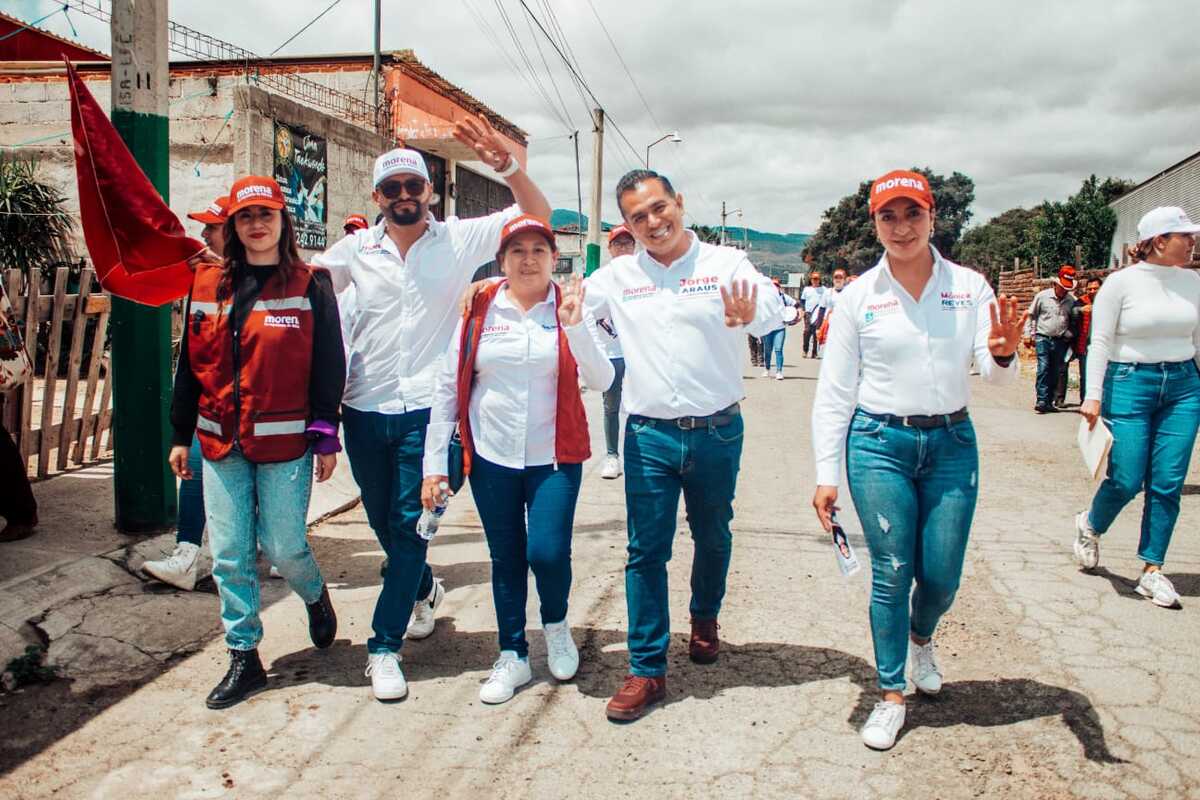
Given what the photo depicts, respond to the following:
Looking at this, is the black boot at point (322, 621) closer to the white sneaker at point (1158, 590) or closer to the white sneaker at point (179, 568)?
the white sneaker at point (179, 568)

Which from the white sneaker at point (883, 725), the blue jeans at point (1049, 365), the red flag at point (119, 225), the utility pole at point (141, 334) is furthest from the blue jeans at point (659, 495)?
the blue jeans at point (1049, 365)

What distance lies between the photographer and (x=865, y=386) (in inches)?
140

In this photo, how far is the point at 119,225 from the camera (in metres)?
4.88

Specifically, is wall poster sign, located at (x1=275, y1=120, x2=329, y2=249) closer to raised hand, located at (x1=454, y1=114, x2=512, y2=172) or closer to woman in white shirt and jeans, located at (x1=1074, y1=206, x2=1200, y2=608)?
raised hand, located at (x1=454, y1=114, x2=512, y2=172)

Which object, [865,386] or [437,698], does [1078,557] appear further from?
[437,698]

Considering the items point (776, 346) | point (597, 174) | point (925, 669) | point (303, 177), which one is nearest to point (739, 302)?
point (925, 669)

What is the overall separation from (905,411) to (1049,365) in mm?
10692

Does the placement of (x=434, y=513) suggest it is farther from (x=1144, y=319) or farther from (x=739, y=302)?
A: (x=1144, y=319)

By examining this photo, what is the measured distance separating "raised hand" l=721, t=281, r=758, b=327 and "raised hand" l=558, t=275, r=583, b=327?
0.55 metres

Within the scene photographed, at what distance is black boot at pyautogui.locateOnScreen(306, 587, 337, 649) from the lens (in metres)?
4.18

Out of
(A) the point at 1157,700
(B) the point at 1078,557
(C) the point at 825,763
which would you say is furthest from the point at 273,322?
(B) the point at 1078,557

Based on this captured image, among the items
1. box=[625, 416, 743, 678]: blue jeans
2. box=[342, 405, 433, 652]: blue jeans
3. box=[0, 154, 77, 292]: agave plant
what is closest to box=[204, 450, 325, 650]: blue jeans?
box=[342, 405, 433, 652]: blue jeans

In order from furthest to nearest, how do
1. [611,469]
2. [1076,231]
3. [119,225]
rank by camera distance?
1. [1076,231]
2. [611,469]
3. [119,225]

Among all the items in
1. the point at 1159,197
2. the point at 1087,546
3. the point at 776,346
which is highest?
the point at 1159,197
